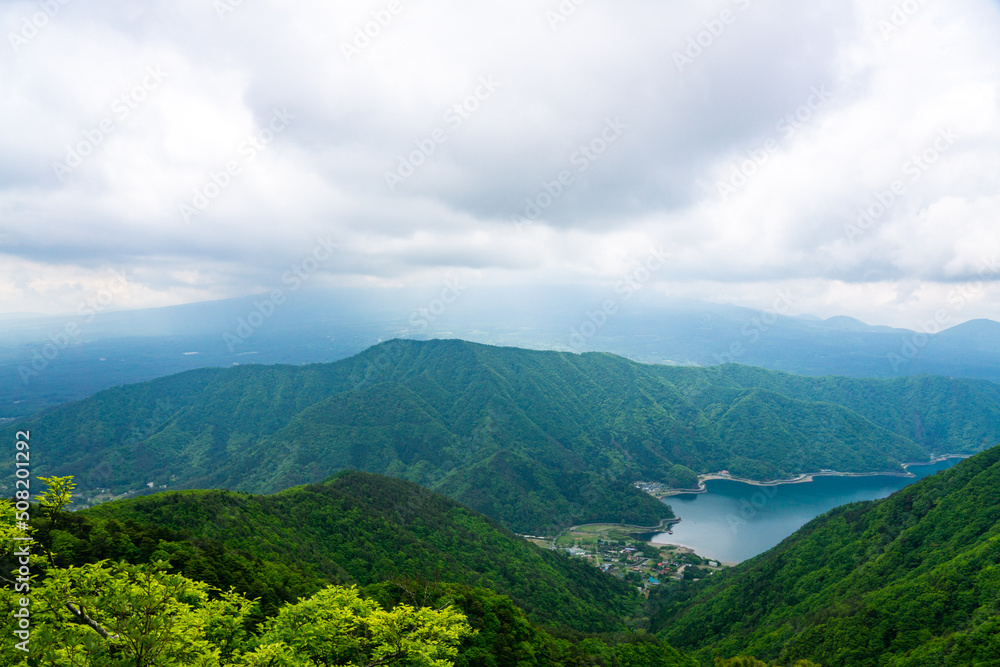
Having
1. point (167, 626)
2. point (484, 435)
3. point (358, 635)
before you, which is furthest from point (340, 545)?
point (484, 435)

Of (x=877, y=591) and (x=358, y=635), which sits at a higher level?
(x=358, y=635)

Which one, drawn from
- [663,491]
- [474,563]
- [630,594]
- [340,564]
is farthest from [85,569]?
[663,491]

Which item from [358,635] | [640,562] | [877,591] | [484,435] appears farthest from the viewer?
[484,435]

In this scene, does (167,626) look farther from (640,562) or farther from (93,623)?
(640,562)

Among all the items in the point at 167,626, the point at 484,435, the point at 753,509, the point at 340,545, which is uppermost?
the point at 167,626

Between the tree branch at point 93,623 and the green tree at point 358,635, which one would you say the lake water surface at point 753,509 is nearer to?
the green tree at point 358,635

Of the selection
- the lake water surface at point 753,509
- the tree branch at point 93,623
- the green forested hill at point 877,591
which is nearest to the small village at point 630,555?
the lake water surface at point 753,509

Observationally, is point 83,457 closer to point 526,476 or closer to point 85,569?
point 526,476

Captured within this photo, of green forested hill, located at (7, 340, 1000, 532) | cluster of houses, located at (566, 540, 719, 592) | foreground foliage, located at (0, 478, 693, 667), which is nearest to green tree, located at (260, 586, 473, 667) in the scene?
foreground foliage, located at (0, 478, 693, 667)
